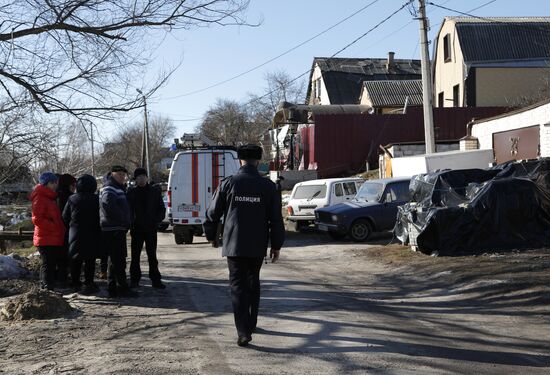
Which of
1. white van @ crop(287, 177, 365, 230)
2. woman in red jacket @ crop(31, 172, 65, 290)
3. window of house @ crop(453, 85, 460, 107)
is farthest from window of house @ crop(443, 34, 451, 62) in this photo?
woman in red jacket @ crop(31, 172, 65, 290)

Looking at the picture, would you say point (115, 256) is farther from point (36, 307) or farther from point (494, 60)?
point (494, 60)

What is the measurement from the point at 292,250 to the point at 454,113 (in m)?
19.3

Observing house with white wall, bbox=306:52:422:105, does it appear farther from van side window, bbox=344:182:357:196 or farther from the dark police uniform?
the dark police uniform

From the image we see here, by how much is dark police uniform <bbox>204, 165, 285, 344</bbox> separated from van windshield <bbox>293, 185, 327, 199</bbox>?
42.5 feet

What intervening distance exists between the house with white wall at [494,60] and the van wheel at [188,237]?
2338 cm

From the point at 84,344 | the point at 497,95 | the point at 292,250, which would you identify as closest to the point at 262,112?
the point at 497,95

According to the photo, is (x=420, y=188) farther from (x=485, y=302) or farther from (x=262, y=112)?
(x=262, y=112)

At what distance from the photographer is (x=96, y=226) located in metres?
8.75

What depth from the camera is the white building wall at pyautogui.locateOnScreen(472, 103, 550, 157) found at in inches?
677

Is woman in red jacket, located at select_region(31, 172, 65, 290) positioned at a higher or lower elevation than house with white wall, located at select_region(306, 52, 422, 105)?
lower

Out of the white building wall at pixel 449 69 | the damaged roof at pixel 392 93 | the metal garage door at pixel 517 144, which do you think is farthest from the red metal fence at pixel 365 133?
the metal garage door at pixel 517 144

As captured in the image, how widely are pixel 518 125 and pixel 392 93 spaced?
2483 cm

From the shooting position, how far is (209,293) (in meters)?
8.88

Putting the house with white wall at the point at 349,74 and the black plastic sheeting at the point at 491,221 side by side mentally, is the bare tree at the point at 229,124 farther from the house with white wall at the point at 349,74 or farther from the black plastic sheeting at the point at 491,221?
the black plastic sheeting at the point at 491,221
